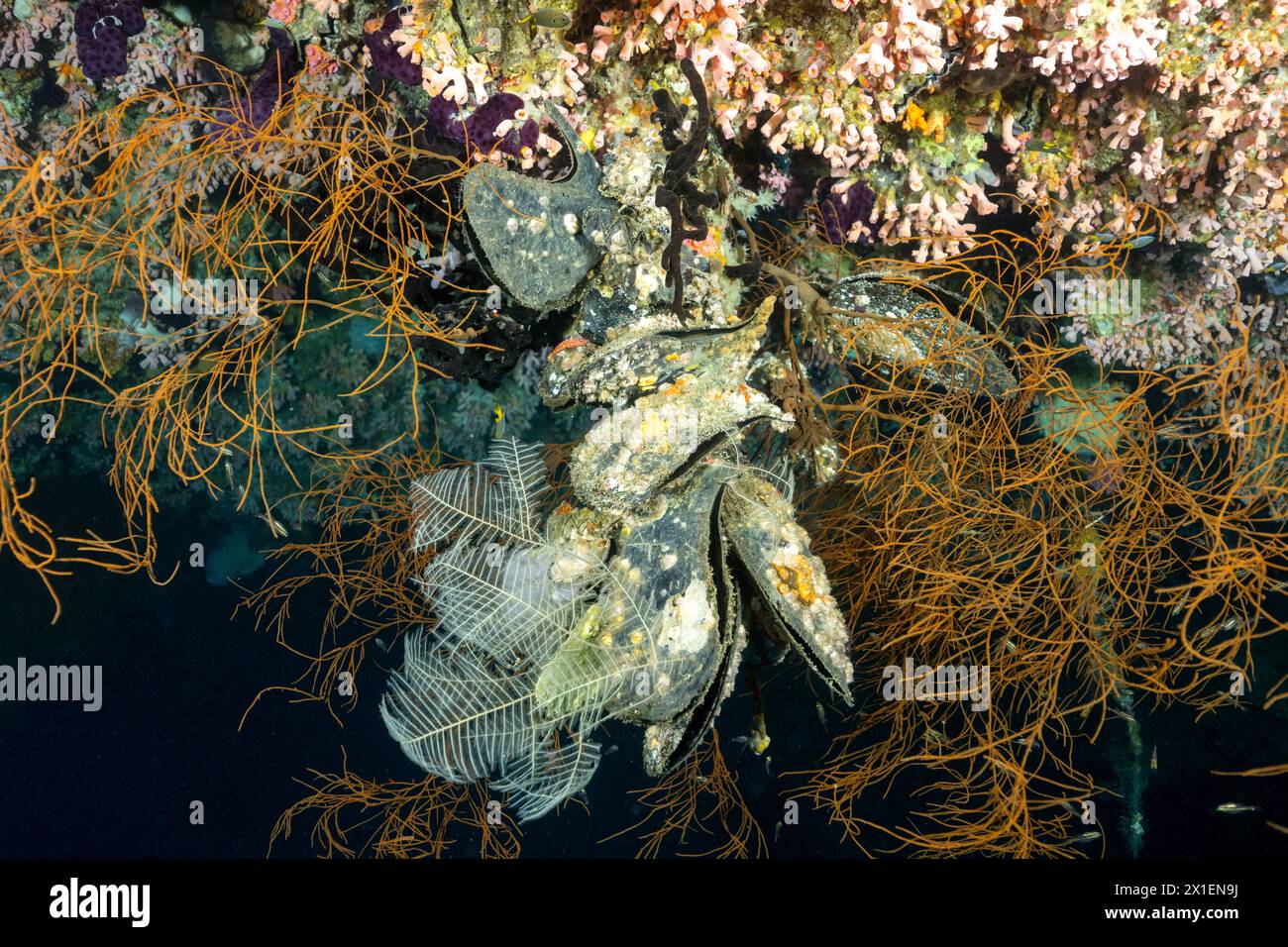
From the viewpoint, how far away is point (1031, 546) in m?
2.30

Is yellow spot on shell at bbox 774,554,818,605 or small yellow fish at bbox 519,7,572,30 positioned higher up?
small yellow fish at bbox 519,7,572,30

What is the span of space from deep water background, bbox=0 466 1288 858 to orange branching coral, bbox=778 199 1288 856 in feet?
0.77

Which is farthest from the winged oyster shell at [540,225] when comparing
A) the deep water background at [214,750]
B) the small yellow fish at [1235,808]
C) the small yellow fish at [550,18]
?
the small yellow fish at [1235,808]

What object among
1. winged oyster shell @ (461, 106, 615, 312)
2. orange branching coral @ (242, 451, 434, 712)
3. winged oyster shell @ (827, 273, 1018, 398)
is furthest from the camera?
orange branching coral @ (242, 451, 434, 712)

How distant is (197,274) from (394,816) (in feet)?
6.46

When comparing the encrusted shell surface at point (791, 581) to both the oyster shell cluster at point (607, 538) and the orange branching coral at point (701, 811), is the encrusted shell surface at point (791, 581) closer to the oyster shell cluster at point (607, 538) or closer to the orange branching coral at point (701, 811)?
the oyster shell cluster at point (607, 538)

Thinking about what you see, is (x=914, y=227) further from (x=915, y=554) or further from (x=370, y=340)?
(x=370, y=340)

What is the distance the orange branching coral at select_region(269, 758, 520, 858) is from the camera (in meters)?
2.58

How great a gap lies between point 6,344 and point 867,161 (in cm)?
271

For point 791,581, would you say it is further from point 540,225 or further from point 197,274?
point 197,274

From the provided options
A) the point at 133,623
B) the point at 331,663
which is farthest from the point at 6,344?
the point at 331,663

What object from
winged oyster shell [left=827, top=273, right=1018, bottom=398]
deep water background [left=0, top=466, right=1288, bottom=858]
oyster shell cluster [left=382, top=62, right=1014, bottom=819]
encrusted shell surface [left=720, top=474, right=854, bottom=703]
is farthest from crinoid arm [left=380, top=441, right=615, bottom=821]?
winged oyster shell [left=827, top=273, right=1018, bottom=398]

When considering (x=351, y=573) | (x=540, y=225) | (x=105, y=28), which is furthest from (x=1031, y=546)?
(x=105, y=28)

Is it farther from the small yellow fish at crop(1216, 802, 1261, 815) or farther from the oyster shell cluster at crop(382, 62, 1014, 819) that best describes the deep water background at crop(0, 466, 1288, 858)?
the oyster shell cluster at crop(382, 62, 1014, 819)
